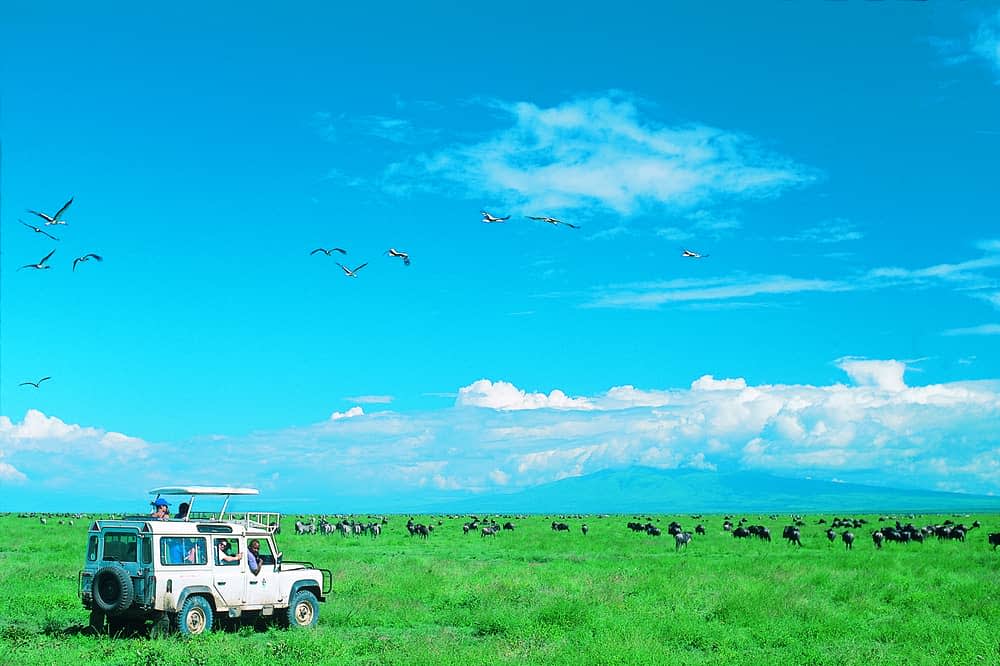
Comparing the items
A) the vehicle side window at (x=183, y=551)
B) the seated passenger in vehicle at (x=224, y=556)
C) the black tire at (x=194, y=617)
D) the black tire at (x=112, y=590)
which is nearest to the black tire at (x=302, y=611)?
the seated passenger in vehicle at (x=224, y=556)

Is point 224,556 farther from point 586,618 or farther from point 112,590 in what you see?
point 586,618

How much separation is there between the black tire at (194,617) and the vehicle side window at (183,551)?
0.83 meters

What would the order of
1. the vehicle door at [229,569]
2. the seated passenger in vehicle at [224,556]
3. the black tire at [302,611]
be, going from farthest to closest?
1. the black tire at [302,611]
2. the seated passenger in vehicle at [224,556]
3. the vehicle door at [229,569]

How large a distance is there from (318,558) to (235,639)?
27.4m

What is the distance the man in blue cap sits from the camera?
2148 cm

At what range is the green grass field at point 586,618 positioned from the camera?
730 inches

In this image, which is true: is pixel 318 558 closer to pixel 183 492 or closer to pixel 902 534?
pixel 183 492

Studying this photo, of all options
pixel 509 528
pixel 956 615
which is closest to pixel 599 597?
pixel 956 615

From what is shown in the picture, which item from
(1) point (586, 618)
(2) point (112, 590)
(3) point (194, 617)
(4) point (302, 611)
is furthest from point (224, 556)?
(1) point (586, 618)

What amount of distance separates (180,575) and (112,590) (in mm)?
1370

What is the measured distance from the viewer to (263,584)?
21.7m

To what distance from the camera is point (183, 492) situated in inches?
840

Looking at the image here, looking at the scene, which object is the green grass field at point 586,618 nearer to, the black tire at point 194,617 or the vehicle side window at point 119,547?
the black tire at point 194,617

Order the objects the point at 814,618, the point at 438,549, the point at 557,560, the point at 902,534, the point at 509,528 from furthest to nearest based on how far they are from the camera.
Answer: the point at 509,528 < the point at 902,534 < the point at 438,549 < the point at 557,560 < the point at 814,618
